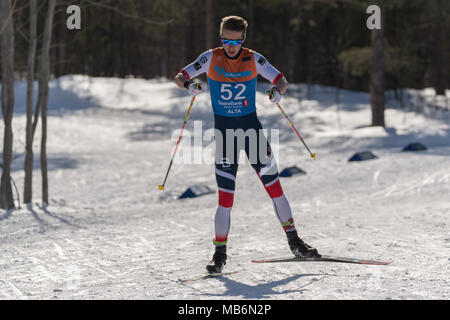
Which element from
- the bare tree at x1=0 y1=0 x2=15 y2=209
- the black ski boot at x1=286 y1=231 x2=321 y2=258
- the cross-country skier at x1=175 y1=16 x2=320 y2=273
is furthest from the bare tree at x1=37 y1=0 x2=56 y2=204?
the black ski boot at x1=286 y1=231 x2=321 y2=258

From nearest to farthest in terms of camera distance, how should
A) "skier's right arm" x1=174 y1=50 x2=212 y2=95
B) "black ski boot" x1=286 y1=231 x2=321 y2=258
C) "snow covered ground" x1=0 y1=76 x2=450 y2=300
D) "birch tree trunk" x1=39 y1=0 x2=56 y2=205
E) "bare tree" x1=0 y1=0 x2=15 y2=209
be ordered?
1. "snow covered ground" x1=0 y1=76 x2=450 y2=300
2. "skier's right arm" x1=174 y1=50 x2=212 y2=95
3. "black ski boot" x1=286 y1=231 x2=321 y2=258
4. "bare tree" x1=0 y1=0 x2=15 y2=209
5. "birch tree trunk" x1=39 y1=0 x2=56 y2=205

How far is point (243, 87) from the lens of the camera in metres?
5.20

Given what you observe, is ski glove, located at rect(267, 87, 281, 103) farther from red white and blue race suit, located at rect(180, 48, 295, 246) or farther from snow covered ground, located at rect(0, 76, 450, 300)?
snow covered ground, located at rect(0, 76, 450, 300)

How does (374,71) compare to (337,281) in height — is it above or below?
above

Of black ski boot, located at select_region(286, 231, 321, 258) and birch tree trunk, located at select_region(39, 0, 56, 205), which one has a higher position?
birch tree trunk, located at select_region(39, 0, 56, 205)

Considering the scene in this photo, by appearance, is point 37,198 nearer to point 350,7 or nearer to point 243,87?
point 243,87

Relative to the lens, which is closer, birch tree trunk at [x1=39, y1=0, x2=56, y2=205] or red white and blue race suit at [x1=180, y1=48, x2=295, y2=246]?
red white and blue race suit at [x1=180, y1=48, x2=295, y2=246]

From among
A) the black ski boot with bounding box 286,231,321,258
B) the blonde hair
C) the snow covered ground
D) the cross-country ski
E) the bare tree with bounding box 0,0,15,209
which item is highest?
the blonde hair

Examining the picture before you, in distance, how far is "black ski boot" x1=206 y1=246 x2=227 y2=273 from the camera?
5203 millimetres

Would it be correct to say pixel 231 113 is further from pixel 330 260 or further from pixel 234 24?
pixel 330 260

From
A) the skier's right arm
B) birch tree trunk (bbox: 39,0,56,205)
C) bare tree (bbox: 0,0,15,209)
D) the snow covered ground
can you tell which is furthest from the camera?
birch tree trunk (bbox: 39,0,56,205)

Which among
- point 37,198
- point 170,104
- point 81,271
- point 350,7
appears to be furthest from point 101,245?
point 350,7
